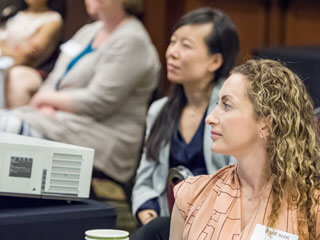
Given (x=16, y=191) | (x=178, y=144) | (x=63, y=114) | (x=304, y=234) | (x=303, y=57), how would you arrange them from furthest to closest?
(x=63, y=114), (x=303, y=57), (x=178, y=144), (x=16, y=191), (x=304, y=234)

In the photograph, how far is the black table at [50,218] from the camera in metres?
1.89

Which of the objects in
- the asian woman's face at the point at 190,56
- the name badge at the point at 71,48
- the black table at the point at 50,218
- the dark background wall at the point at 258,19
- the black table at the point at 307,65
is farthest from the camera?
the dark background wall at the point at 258,19

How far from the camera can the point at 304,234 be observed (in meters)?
1.68

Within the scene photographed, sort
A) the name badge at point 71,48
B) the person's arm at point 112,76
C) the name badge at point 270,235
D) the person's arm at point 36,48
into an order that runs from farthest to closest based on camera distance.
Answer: the person's arm at point 36,48
the name badge at point 71,48
the person's arm at point 112,76
the name badge at point 270,235

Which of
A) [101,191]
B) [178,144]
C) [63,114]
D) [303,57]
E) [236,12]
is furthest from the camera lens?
[236,12]

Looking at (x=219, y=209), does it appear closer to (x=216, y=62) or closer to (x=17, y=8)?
(x=216, y=62)

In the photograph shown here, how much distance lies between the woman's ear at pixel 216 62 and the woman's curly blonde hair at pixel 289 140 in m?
1.00

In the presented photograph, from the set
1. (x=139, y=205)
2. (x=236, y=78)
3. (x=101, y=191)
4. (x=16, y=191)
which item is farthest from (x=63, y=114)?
(x=236, y=78)

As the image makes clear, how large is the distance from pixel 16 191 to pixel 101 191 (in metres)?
2.25

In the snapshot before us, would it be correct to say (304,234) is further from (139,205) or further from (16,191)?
(139,205)

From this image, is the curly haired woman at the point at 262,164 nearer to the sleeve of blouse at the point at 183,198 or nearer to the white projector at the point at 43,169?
the sleeve of blouse at the point at 183,198

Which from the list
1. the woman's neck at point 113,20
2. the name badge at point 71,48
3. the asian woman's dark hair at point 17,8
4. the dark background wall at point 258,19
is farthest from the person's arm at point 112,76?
the dark background wall at point 258,19

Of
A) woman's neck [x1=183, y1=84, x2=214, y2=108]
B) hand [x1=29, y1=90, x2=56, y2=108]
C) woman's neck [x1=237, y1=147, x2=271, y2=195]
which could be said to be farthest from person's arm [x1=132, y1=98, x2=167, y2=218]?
hand [x1=29, y1=90, x2=56, y2=108]

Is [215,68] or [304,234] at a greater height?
[215,68]
